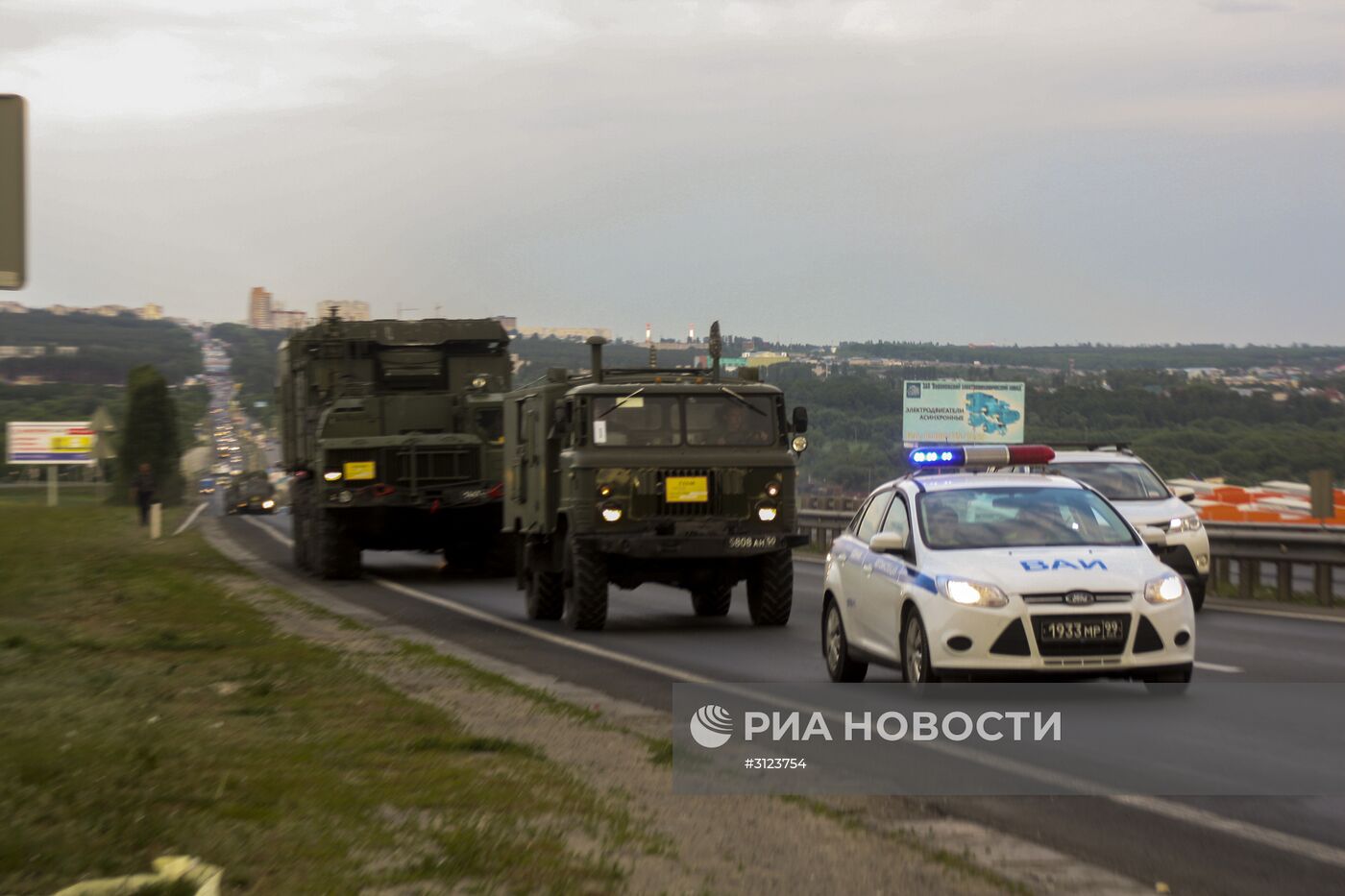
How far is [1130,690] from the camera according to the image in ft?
39.9

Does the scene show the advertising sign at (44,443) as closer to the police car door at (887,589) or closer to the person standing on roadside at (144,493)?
A: the person standing on roadside at (144,493)

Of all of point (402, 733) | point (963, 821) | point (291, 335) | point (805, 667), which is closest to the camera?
point (963, 821)

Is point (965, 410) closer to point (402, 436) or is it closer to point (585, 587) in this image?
point (402, 436)

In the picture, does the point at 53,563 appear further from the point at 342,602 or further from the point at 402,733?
the point at 402,733

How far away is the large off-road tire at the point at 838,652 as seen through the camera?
13016 millimetres

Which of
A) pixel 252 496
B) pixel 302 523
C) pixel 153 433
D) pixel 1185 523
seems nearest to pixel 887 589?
pixel 1185 523

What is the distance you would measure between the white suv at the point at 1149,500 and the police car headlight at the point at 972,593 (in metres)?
8.30

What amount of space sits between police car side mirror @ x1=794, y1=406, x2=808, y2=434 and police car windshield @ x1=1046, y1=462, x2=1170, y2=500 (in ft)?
11.4

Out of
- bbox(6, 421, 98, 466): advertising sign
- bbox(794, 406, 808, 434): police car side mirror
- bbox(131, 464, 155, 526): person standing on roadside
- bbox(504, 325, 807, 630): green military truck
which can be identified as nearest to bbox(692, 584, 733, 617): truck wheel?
bbox(504, 325, 807, 630): green military truck

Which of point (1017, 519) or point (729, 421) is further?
point (729, 421)

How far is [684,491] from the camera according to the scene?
18.7m

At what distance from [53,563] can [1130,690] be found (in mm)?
25808

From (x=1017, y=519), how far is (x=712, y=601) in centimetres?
880

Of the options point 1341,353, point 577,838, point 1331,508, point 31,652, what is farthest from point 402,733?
point 1341,353
